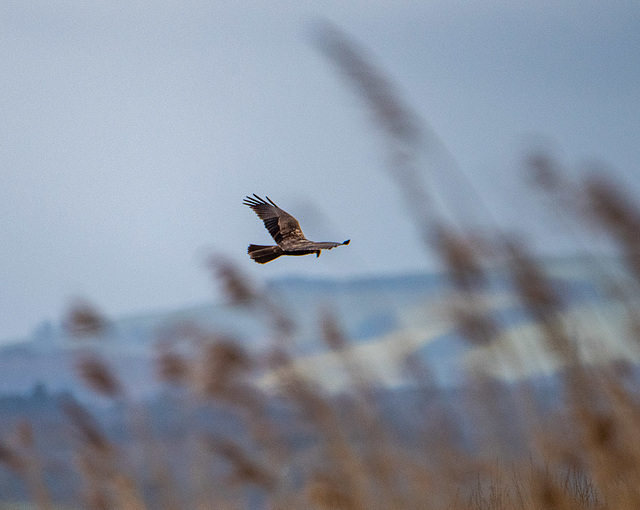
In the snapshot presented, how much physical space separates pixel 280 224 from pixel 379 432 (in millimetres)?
3486

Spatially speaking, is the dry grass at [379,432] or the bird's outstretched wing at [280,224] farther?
the dry grass at [379,432]

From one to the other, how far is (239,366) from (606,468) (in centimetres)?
246

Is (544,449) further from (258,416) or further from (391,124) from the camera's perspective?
(258,416)

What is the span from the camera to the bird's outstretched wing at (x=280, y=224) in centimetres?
119

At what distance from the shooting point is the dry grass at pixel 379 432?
2822mm

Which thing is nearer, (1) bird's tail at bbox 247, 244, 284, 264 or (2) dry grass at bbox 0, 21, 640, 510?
(1) bird's tail at bbox 247, 244, 284, 264

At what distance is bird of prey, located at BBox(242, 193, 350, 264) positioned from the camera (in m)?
1.01

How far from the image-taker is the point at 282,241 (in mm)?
1172

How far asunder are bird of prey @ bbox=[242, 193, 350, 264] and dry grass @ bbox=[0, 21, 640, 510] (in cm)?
112

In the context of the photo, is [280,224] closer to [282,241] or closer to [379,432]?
[282,241]

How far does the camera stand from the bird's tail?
111 centimetres

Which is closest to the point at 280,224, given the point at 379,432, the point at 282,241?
the point at 282,241

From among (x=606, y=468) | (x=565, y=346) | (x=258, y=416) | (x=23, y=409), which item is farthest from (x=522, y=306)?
(x=23, y=409)

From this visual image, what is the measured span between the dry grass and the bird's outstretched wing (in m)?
1.11
